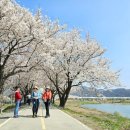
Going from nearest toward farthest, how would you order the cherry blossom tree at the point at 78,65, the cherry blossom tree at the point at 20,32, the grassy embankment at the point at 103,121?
the grassy embankment at the point at 103,121
the cherry blossom tree at the point at 20,32
the cherry blossom tree at the point at 78,65

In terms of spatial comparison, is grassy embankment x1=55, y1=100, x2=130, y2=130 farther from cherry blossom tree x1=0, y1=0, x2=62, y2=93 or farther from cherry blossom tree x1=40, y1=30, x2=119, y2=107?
cherry blossom tree x1=40, y1=30, x2=119, y2=107

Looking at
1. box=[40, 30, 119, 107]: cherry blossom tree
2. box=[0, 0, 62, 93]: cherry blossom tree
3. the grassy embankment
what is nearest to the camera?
the grassy embankment

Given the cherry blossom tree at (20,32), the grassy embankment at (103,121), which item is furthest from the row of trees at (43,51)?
the grassy embankment at (103,121)

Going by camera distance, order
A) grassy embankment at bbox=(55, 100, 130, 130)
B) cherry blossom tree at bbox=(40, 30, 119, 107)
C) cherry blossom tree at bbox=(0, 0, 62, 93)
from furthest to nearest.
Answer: cherry blossom tree at bbox=(40, 30, 119, 107), cherry blossom tree at bbox=(0, 0, 62, 93), grassy embankment at bbox=(55, 100, 130, 130)

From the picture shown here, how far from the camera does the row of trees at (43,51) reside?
3249 cm

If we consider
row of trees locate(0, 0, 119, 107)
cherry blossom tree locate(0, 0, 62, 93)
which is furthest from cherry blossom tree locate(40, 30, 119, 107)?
cherry blossom tree locate(0, 0, 62, 93)

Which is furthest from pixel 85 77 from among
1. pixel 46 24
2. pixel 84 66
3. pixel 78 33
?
pixel 46 24

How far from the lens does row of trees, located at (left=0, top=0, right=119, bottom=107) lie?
32.5 metres

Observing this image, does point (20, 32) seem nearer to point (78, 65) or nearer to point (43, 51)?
point (43, 51)

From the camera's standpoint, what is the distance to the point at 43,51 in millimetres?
36375

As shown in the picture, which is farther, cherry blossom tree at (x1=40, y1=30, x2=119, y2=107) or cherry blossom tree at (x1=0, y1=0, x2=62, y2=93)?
cherry blossom tree at (x1=40, y1=30, x2=119, y2=107)

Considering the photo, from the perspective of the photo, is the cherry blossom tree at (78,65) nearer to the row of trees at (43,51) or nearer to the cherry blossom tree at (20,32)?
the row of trees at (43,51)

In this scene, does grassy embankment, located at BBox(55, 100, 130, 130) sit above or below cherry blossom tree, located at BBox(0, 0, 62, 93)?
below

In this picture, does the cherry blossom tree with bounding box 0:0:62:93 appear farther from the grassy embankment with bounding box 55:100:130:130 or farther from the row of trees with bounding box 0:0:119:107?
the grassy embankment with bounding box 55:100:130:130
